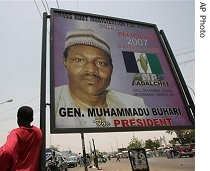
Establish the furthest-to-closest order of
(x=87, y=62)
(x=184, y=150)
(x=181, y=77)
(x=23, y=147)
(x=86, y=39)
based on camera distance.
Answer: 1. (x=184, y=150)
2. (x=181, y=77)
3. (x=86, y=39)
4. (x=87, y=62)
5. (x=23, y=147)

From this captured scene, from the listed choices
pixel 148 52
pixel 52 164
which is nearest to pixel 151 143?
pixel 52 164

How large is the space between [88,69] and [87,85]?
223 mm

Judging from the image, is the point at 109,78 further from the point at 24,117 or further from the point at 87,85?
the point at 24,117

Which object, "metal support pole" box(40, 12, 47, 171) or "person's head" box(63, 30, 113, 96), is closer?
"metal support pole" box(40, 12, 47, 171)

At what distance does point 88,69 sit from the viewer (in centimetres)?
402

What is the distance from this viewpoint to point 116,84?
4160 millimetres

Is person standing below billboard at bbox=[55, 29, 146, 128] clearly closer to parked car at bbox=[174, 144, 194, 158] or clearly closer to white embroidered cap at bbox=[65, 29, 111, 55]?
white embroidered cap at bbox=[65, 29, 111, 55]

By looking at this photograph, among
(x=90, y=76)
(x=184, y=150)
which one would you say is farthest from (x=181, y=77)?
(x=184, y=150)

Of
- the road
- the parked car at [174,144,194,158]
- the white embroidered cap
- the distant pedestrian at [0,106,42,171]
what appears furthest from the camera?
the parked car at [174,144,194,158]

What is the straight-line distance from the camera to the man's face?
3.86 meters

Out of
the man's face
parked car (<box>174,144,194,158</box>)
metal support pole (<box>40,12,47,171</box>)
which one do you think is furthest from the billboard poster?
parked car (<box>174,144,194,158</box>)

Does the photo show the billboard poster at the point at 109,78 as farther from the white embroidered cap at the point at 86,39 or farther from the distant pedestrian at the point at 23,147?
the distant pedestrian at the point at 23,147
